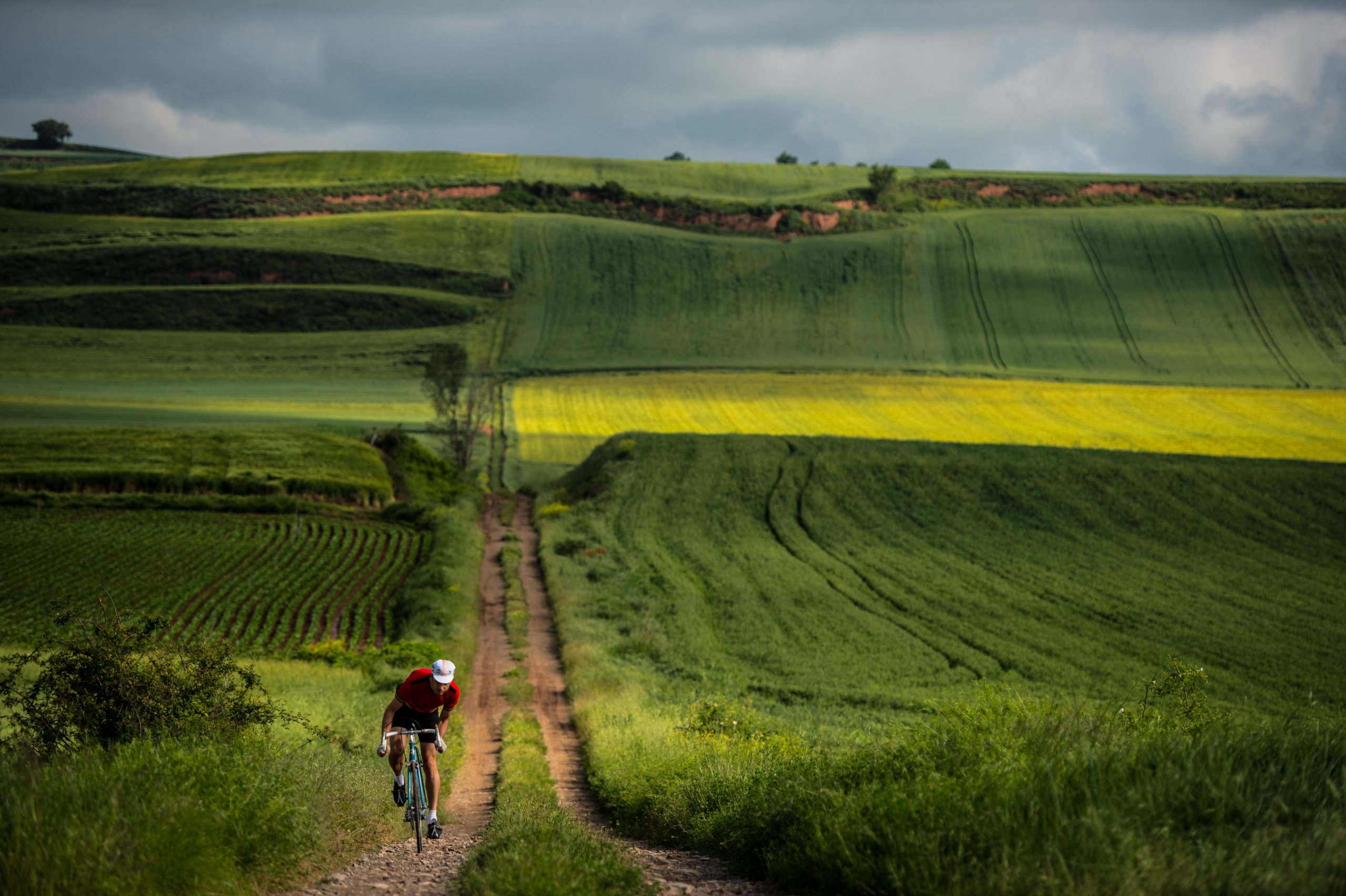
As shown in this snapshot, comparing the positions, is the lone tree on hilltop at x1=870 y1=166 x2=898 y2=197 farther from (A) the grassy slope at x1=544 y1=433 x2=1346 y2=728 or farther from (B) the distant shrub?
(A) the grassy slope at x1=544 y1=433 x2=1346 y2=728

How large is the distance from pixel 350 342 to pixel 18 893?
7832 centimetres

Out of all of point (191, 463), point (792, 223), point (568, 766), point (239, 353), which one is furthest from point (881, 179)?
point (568, 766)

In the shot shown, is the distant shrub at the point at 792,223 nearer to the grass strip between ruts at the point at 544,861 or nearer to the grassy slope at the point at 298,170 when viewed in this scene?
the grassy slope at the point at 298,170

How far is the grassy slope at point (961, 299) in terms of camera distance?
82188 millimetres

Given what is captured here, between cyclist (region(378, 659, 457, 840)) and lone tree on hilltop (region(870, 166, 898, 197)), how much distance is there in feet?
376

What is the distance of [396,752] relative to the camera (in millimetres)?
10727

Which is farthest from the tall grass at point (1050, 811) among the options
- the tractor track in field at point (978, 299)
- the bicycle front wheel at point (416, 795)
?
the tractor track in field at point (978, 299)

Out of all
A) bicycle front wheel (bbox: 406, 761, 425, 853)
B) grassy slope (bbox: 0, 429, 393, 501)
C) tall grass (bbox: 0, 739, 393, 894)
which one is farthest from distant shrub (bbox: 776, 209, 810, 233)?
tall grass (bbox: 0, 739, 393, 894)

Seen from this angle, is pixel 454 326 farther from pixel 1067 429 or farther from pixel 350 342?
pixel 1067 429

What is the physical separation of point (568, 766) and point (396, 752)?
6760 millimetres

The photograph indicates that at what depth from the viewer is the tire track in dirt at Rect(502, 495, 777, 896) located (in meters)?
8.84

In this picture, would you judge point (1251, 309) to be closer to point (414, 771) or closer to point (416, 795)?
point (414, 771)

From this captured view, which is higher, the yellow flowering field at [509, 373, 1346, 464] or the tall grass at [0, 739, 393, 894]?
the tall grass at [0, 739, 393, 894]

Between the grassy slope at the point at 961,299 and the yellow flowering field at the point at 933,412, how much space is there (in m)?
4.68
